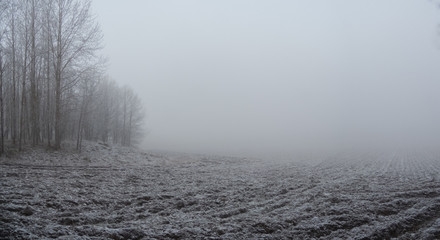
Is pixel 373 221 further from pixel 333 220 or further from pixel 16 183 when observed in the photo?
pixel 16 183

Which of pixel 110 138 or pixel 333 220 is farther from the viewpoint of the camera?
pixel 110 138

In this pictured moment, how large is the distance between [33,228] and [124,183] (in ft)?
26.9

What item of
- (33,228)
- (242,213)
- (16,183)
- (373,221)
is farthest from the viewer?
(16,183)

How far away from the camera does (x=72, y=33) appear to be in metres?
27.7

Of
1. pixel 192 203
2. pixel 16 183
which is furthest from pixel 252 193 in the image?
pixel 16 183

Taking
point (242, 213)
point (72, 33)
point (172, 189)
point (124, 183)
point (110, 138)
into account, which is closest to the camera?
point (242, 213)

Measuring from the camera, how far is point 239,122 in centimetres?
17175

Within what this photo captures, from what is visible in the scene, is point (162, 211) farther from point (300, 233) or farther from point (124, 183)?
point (124, 183)

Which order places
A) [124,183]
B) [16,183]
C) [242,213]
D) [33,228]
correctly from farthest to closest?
[124,183], [16,183], [242,213], [33,228]

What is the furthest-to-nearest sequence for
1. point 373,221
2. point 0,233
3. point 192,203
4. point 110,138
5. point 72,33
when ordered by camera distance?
1. point 110,138
2. point 72,33
3. point 192,203
4. point 373,221
5. point 0,233

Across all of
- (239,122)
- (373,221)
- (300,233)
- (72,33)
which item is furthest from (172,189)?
(239,122)

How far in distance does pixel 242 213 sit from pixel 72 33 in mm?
26975

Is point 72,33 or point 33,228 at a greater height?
point 72,33

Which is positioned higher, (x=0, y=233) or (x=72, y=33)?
(x=72, y=33)
